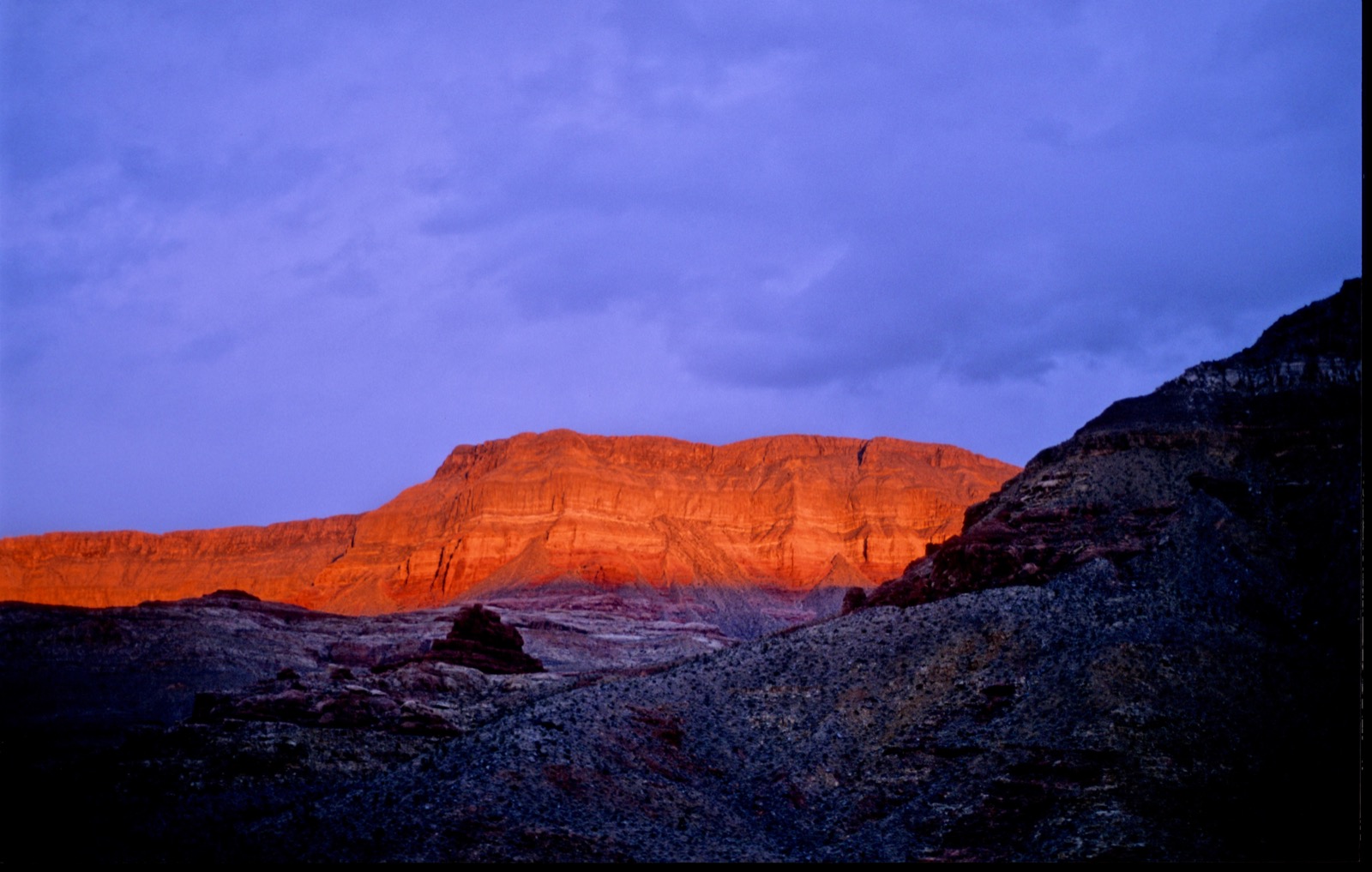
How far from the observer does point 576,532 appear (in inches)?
3853

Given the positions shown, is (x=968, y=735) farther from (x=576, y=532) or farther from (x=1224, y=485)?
(x=576, y=532)

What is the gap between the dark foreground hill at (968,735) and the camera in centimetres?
1738

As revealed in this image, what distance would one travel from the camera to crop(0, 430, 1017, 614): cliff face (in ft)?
323

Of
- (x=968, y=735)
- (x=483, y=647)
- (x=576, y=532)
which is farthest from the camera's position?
(x=576, y=532)

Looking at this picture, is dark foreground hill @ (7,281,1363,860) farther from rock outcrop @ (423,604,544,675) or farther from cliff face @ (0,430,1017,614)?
cliff face @ (0,430,1017,614)

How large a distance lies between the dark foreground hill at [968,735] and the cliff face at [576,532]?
213 ft

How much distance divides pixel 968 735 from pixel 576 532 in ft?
256

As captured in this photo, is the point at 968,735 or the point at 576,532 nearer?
the point at 968,735

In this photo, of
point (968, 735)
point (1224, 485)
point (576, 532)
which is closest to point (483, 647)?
point (968, 735)

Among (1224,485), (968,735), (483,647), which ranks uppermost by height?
(1224,485)

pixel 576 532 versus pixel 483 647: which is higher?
pixel 576 532

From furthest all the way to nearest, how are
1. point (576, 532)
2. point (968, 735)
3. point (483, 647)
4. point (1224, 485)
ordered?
point (576, 532) → point (483, 647) → point (1224, 485) → point (968, 735)

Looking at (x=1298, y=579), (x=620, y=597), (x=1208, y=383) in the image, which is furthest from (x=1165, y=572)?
(x=620, y=597)

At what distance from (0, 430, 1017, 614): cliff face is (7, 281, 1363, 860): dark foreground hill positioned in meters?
65.0
